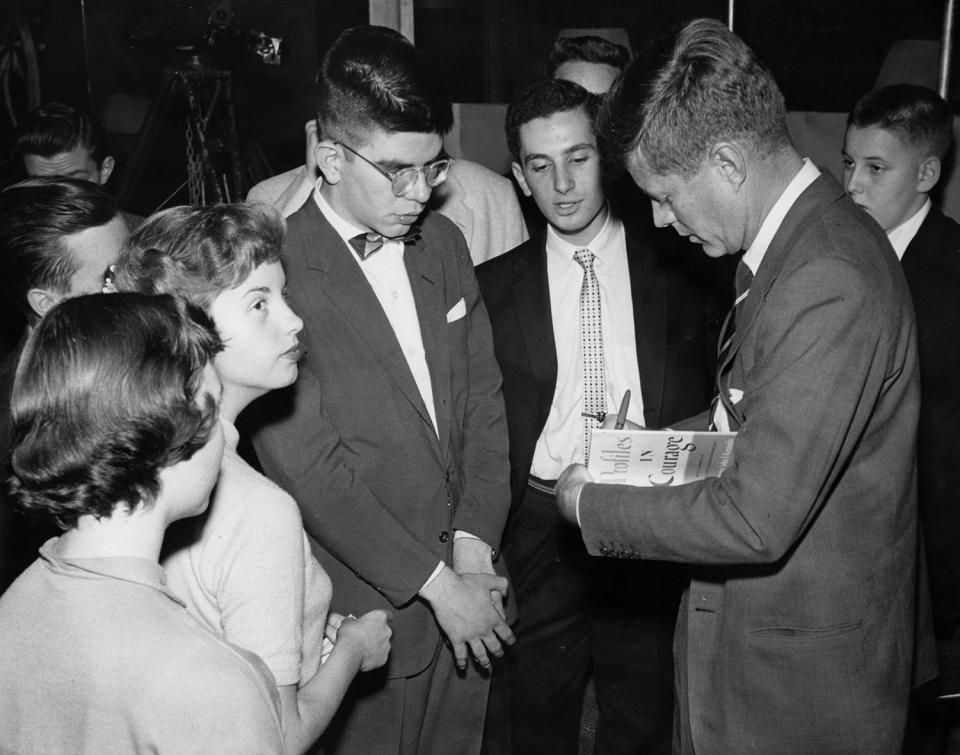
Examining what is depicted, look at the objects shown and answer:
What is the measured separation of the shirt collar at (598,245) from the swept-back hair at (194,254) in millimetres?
1185

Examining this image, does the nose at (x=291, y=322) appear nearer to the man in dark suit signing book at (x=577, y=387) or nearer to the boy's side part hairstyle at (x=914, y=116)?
the man in dark suit signing book at (x=577, y=387)

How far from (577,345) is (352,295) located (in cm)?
81

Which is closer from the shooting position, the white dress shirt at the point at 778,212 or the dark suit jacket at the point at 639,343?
the white dress shirt at the point at 778,212

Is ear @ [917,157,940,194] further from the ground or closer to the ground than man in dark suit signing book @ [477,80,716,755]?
further from the ground

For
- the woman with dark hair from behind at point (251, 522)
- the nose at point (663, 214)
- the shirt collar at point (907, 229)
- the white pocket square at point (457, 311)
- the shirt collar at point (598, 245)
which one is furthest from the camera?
the shirt collar at point (907, 229)

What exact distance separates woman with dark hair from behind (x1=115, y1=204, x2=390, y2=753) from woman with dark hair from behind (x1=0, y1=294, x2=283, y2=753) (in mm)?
229

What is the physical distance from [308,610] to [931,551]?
243 centimetres

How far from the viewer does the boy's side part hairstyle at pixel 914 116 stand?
10.7 feet

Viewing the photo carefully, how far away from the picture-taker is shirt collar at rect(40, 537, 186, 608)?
112 cm

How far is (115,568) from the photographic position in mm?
1130

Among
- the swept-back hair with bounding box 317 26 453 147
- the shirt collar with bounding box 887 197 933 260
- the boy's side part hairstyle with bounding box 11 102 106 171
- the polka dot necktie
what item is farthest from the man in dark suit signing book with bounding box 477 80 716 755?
the boy's side part hairstyle with bounding box 11 102 106 171

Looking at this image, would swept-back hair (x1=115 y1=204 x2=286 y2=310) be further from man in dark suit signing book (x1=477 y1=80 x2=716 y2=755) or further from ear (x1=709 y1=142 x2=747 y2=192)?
man in dark suit signing book (x1=477 y1=80 x2=716 y2=755)

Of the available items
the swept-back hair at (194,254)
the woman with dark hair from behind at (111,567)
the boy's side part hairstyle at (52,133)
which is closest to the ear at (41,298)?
the swept-back hair at (194,254)

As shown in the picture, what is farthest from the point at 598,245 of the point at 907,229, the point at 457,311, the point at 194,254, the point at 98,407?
the point at 98,407
